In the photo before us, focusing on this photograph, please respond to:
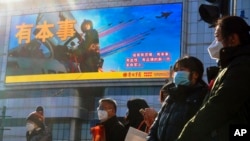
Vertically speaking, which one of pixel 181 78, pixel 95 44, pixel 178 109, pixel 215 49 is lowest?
pixel 178 109

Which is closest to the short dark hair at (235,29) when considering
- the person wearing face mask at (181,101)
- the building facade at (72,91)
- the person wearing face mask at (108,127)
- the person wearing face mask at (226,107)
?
the person wearing face mask at (226,107)

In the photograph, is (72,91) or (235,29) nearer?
(235,29)

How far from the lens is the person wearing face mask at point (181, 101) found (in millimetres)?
2855

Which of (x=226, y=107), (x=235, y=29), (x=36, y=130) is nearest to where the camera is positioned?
(x=226, y=107)

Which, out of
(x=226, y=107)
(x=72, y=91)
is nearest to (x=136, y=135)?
(x=226, y=107)

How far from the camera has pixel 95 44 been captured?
3562cm

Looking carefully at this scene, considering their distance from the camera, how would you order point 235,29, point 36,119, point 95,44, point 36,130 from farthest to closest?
1. point 95,44
2. point 36,119
3. point 36,130
4. point 235,29

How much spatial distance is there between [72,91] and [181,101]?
33.6m

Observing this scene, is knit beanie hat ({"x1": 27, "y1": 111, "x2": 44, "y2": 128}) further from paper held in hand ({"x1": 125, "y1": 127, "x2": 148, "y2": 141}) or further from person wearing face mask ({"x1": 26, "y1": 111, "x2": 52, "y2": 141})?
paper held in hand ({"x1": 125, "y1": 127, "x2": 148, "y2": 141})

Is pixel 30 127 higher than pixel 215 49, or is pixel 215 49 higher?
pixel 215 49

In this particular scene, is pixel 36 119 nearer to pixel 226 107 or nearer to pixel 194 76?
pixel 194 76

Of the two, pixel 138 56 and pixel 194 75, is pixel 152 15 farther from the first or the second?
pixel 194 75

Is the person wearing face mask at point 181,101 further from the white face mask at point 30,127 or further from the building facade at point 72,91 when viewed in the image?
the building facade at point 72,91

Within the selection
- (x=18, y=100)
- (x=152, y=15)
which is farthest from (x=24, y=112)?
(x=152, y=15)
